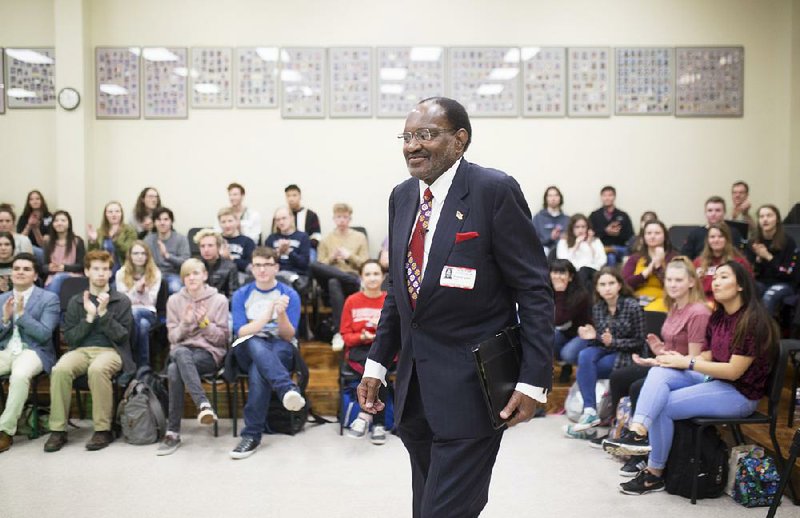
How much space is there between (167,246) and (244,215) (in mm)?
814

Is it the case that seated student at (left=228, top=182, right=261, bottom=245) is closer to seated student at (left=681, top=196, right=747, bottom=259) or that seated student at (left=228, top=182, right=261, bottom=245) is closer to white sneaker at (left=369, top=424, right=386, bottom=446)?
white sneaker at (left=369, top=424, right=386, bottom=446)

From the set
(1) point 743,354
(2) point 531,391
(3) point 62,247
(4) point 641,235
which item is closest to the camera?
(2) point 531,391

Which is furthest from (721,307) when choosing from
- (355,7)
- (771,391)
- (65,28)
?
(65,28)

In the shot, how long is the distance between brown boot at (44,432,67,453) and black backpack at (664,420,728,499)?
3.39 m

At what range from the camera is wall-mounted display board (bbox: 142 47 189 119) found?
7730mm

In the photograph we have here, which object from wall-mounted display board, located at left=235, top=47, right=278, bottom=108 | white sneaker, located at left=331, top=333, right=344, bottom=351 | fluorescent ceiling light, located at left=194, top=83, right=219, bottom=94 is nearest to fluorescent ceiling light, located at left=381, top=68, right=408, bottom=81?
wall-mounted display board, located at left=235, top=47, right=278, bottom=108

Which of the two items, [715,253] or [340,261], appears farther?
[340,261]

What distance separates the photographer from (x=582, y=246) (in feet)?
22.3

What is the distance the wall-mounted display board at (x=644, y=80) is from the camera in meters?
7.68

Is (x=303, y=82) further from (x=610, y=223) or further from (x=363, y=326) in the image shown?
(x=363, y=326)

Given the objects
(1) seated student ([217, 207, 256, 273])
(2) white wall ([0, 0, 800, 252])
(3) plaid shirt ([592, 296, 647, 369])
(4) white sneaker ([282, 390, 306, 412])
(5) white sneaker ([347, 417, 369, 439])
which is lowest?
(5) white sneaker ([347, 417, 369, 439])

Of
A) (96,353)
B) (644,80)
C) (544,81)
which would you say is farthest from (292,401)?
(644,80)

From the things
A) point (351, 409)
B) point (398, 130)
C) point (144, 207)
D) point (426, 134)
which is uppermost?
point (398, 130)

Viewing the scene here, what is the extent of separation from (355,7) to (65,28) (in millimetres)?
2812
